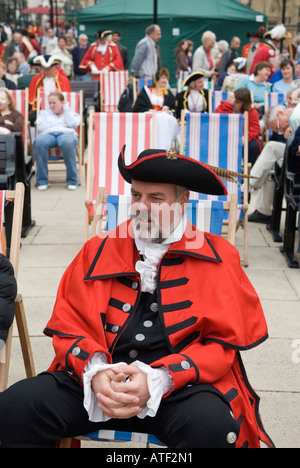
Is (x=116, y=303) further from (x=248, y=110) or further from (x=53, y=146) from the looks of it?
(x=53, y=146)

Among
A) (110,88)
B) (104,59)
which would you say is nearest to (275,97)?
(110,88)

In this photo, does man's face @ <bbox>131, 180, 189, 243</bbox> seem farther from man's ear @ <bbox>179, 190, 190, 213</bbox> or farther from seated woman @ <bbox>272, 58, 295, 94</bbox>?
seated woman @ <bbox>272, 58, 295, 94</bbox>

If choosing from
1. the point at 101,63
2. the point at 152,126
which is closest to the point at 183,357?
the point at 152,126

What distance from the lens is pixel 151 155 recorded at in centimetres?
266

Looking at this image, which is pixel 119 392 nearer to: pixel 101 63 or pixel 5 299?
pixel 5 299

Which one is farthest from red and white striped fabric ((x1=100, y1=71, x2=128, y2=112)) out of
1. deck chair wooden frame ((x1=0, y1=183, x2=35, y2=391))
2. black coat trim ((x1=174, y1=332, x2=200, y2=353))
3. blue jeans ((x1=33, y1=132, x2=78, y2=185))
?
black coat trim ((x1=174, y1=332, x2=200, y2=353))

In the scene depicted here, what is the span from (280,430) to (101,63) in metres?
12.1

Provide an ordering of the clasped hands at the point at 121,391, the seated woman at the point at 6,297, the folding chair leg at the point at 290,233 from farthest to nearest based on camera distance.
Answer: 1. the folding chair leg at the point at 290,233
2. the seated woman at the point at 6,297
3. the clasped hands at the point at 121,391

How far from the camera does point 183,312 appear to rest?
2.62 m

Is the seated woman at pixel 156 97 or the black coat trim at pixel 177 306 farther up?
the seated woman at pixel 156 97

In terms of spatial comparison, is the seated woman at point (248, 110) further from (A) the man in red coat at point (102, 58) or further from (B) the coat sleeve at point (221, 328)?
(A) the man in red coat at point (102, 58)

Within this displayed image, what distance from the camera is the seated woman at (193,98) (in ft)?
30.9

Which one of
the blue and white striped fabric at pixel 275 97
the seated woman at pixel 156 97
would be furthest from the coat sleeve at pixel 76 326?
the blue and white striped fabric at pixel 275 97

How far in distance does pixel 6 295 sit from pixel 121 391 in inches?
33.1
